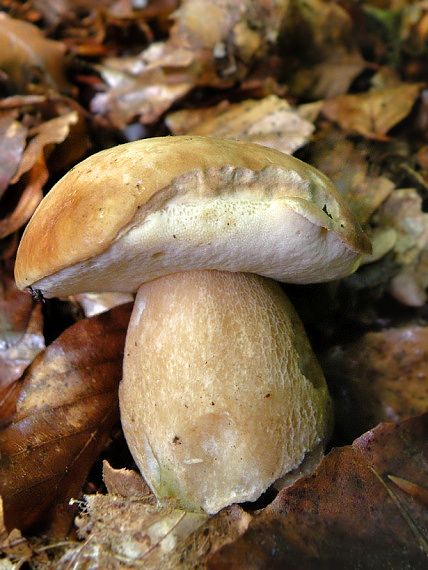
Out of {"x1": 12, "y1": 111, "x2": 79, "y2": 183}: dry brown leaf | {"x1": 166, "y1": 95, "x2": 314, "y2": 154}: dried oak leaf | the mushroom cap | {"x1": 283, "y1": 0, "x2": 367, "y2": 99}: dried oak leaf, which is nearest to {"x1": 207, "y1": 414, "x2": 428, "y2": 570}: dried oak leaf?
the mushroom cap

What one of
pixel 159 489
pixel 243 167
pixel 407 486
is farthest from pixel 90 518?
pixel 243 167

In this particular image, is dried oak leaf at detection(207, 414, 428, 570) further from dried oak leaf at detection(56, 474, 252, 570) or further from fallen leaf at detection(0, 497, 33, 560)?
fallen leaf at detection(0, 497, 33, 560)

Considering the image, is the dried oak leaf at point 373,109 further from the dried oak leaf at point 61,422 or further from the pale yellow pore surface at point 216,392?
the dried oak leaf at point 61,422

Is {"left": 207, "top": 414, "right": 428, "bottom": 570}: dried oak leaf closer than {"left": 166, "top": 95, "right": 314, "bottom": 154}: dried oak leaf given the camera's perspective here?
Yes

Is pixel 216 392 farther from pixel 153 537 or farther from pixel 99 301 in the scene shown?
pixel 99 301

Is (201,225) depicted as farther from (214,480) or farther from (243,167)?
(214,480)

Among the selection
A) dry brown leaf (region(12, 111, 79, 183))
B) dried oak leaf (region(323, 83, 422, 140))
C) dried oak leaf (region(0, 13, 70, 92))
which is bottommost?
dried oak leaf (region(323, 83, 422, 140))

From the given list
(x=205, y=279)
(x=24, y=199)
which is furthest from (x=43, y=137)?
(x=205, y=279)
